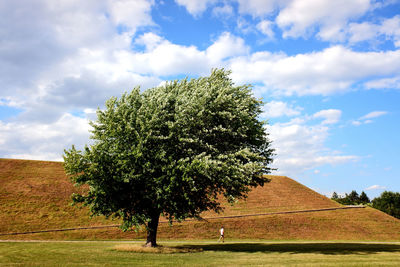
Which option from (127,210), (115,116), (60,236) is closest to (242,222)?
(60,236)

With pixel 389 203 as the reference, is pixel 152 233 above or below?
below

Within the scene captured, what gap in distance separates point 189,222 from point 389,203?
117091mm

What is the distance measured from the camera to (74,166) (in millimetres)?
31234

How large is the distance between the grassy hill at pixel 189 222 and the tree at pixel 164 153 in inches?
1020

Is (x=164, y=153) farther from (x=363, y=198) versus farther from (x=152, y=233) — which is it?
(x=363, y=198)

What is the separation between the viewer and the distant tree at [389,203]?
137 m

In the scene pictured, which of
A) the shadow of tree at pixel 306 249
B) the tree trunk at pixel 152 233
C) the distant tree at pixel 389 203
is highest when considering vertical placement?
the distant tree at pixel 389 203

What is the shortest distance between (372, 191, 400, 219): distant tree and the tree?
13055cm

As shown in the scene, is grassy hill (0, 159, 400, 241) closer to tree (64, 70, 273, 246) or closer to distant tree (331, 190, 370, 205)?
tree (64, 70, 273, 246)

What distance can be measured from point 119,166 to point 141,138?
140 inches

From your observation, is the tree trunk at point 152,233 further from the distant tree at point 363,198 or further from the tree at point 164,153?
the distant tree at point 363,198

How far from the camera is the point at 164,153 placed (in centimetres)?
2911

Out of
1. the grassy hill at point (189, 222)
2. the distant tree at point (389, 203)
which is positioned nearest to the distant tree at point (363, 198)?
the distant tree at point (389, 203)

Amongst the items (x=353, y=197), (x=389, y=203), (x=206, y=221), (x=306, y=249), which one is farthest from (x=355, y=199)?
(x=306, y=249)
